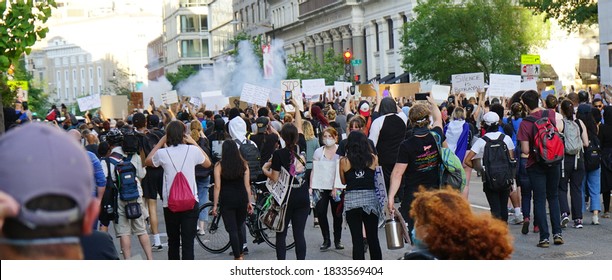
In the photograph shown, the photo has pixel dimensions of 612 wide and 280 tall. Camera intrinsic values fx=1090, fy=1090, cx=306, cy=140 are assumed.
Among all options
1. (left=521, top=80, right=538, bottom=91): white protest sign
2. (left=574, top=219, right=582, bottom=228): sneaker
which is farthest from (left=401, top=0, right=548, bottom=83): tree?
(left=574, top=219, right=582, bottom=228): sneaker

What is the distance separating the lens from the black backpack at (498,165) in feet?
38.0

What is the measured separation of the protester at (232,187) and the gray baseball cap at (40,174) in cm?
855

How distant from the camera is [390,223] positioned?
343 inches

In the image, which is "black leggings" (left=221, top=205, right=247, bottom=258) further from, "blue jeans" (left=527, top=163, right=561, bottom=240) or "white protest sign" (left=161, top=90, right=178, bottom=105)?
"white protest sign" (left=161, top=90, right=178, bottom=105)

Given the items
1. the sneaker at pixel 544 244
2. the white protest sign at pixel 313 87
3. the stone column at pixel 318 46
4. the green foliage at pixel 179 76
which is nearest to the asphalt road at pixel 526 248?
the sneaker at pixel 544 244

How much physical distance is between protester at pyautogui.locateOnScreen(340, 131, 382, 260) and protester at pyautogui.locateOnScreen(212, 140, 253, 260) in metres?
1.37

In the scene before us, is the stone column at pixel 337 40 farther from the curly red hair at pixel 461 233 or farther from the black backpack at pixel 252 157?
the curly red hair at pixel 461 233

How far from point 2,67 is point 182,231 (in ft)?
10.9

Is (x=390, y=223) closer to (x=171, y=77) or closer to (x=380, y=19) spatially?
(x=380, y=19)

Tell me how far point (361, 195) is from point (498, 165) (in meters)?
2.77

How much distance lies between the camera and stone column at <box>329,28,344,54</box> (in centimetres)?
7450

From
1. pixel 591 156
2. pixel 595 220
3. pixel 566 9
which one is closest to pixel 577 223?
pixel 595 220

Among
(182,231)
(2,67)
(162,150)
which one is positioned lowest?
(182,231)
